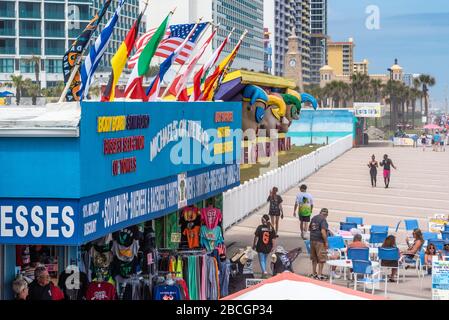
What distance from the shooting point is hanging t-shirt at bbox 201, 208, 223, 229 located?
15.5m

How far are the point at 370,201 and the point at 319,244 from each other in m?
15.8

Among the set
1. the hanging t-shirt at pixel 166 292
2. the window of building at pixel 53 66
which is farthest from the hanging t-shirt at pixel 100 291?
the window of building at pixel 53 66

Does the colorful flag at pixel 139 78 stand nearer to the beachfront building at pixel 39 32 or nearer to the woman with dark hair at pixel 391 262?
the woman with dark hair at pixel 391 262

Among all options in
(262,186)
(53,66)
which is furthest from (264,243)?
(53,66)

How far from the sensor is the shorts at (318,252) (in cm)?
1720

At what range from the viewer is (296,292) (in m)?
6.83

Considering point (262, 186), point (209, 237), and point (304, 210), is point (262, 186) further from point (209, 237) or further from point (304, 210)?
point (209, 237)

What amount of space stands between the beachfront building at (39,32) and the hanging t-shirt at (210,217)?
95.8m

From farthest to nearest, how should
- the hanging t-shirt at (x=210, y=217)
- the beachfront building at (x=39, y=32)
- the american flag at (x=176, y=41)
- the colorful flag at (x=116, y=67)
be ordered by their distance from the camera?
the beachfront building at (x=39, y=32) < the american flag at (x=176, y=41) < the hanging t-shirt at (x=210, y=217) < the colorful flag at (x=116, y=67)

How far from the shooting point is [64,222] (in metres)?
9.77

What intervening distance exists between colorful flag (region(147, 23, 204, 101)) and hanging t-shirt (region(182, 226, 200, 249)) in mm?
2256

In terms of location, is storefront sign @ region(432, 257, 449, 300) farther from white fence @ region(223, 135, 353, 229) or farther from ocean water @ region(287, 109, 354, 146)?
ocean water @ region(287, 109, 354, 146)

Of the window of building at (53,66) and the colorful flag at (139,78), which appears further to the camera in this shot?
the window of building at (53,66)

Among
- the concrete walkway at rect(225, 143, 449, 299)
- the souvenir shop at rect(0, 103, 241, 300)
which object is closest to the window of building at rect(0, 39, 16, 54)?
the concrete walkway at rect(225, 143, 449, 299)
